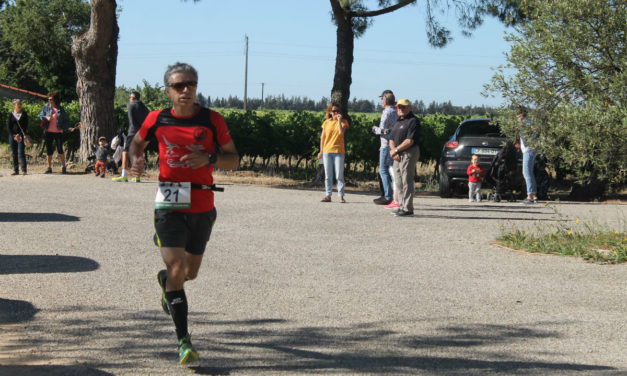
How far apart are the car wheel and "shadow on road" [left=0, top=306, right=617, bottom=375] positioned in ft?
37.7

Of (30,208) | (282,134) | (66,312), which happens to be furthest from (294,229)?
(282,134)

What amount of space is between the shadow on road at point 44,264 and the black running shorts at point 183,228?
310 centimetres

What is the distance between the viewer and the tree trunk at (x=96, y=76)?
20203 millimetres

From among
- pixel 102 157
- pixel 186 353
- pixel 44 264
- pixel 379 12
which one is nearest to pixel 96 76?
pixel 102 157

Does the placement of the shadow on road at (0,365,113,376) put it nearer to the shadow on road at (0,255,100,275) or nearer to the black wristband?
the black wristband

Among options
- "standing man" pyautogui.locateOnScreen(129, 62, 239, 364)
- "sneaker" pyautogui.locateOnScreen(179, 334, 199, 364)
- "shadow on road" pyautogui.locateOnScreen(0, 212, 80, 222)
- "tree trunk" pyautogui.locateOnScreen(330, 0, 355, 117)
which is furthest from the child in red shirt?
"sneaker" pyautogui.locateOnScreen(179, 334, 199, 364)

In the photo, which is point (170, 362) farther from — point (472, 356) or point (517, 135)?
point (517, 135)

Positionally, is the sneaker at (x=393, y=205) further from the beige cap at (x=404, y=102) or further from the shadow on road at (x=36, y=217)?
the shadow on road at (x=36, y=217)

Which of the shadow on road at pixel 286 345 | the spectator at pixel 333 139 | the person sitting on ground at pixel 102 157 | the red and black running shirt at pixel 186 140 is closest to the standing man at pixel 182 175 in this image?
the red and black running shirt at pixel 186 140

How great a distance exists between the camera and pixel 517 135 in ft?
37.8

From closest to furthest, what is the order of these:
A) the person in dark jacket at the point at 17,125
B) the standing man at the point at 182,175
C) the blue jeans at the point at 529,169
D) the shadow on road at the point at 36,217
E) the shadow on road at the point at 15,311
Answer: the standing man at the point at 182,175
the shadow on road at the point at 15,311
the shadow on road at the point at 36,217
the blue jeans at the point at 529,169
the person in dark jacket at the point at 17,125

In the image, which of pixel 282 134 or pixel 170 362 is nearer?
pixel 170 362

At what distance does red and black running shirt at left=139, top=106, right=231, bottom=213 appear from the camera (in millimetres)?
5246

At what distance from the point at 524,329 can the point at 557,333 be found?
24cm
